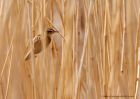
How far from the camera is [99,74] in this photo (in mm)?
948

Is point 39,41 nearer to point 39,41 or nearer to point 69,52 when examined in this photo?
point 39,41

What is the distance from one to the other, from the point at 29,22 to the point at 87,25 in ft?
0.57

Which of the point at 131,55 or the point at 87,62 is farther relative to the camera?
the point at 131,55

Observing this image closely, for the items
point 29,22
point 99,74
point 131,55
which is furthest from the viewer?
point 131,55

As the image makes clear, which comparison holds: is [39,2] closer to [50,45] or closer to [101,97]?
[50,45]

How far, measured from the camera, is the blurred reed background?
768mm

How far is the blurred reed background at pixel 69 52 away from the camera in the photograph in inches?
30.2

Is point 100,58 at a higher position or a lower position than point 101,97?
higher

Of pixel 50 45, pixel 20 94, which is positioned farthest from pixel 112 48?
pixel 20 94

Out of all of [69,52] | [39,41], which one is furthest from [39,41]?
[69,52]

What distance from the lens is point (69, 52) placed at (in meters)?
0.88

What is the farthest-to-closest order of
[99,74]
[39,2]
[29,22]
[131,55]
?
[131,55] < [99,74] < [39,2] < [29,22]

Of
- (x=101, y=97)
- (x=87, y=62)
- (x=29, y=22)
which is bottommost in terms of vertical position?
(x=101, y=97)

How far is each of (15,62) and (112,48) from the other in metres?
0.37
